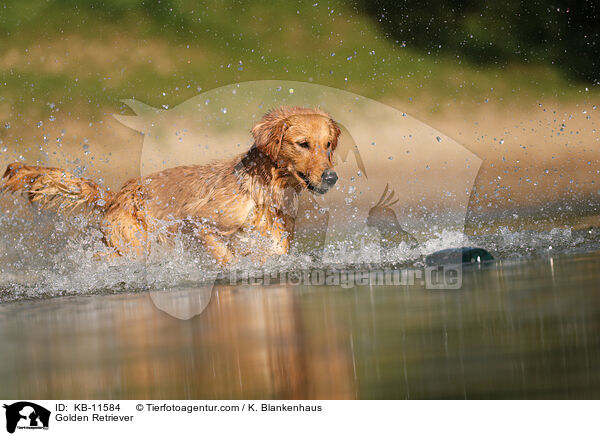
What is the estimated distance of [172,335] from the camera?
11.7 ft

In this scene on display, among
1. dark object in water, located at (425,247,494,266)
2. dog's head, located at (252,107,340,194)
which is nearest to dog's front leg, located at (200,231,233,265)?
dog's head, located at (252,107,340,194)

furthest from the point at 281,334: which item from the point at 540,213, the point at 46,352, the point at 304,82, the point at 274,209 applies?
the point at 304,82

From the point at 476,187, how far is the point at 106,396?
6.45 metres

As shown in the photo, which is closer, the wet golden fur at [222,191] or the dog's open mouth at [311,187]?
the dog's open mouth at [311,187]

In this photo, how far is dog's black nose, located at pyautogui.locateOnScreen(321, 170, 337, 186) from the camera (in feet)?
20.6

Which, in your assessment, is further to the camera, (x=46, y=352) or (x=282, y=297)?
(x=282, y=297)

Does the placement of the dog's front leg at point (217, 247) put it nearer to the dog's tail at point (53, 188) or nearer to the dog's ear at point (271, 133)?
the dog's ear at point (271, 133)

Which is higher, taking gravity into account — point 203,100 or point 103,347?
point 203,100

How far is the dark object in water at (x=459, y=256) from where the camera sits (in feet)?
20.3

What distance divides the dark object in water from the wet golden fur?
0.96m

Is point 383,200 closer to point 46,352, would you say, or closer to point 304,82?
point 304,82
